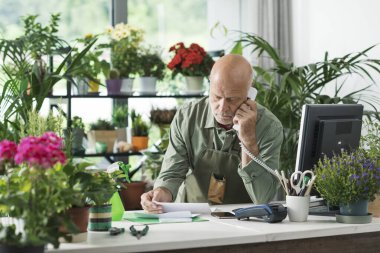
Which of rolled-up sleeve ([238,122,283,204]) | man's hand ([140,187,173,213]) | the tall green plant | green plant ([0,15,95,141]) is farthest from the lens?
the tall green plant

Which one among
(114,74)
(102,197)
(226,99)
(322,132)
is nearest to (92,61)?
(114,74)

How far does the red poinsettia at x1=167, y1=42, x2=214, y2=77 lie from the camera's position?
5.68 metres

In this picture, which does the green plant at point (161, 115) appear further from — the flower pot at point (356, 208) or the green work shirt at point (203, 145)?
the flower pot at point (356, 208)

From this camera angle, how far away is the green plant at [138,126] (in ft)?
19.1

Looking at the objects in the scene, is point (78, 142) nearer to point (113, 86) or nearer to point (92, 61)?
point (113, 86)

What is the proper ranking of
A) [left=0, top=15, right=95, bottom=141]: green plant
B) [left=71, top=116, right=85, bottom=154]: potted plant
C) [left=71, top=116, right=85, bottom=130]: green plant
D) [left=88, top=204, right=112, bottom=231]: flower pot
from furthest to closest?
[left=71, top=116, right=85, bottom=130]: green plant, [left=71, top=116, right=85, bottom=154]: potted plant, [left=0, top=15, right=95, bottom=141]: green plant, [left=88, top=204, right=112, bottom=231]: flower pot

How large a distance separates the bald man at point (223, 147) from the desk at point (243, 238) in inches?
20.3

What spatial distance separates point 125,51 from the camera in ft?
18.8

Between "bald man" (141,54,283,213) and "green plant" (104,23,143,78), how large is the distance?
1.68 meters

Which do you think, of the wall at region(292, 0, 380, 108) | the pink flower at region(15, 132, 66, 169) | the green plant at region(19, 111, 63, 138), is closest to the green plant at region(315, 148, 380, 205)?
the green plant at region(19, 111, 63, 138)

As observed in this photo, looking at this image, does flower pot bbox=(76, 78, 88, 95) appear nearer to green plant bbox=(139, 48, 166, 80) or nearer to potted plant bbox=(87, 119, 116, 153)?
potted plant bbox=(87, 119, 116, 153)

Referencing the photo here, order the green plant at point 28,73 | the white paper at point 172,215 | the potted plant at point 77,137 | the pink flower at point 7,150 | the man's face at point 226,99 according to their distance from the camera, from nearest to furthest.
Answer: the pink flower at point 7,150 → the white paper at point 172,215 → the man's face at point 226,99 → the green plant at point 28,73 → the potted plant at point 77,137

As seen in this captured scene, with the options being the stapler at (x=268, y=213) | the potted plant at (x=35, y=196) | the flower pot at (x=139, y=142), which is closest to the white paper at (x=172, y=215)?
the stapler at (x=268, y=213)

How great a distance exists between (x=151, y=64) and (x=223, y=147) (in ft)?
6.49
